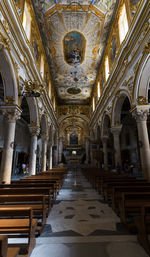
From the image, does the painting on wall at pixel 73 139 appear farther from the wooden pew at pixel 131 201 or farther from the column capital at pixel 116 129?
the wooden pew at pixel 131 201

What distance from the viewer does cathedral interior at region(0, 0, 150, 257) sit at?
243cm

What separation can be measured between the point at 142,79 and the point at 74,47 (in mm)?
9003

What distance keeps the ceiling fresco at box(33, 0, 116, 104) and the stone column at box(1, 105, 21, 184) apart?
8.32 meters

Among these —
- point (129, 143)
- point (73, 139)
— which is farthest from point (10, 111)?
point (73, 139)

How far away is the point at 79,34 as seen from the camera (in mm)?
12367

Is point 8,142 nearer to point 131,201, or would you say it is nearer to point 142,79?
point 131,201

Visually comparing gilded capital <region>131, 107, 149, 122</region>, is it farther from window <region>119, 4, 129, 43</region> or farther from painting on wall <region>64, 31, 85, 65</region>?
painting on wall <region>64, 31, 85, 65</region>

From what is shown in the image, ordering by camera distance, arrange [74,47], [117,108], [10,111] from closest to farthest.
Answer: [10,111] < [117,108] < [74,47]

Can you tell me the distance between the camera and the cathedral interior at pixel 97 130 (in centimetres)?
243

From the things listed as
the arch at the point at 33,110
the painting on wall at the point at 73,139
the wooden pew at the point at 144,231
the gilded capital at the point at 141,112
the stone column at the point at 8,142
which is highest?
the painting on wall at the point at 73,139

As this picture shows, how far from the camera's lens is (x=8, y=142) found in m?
6.88

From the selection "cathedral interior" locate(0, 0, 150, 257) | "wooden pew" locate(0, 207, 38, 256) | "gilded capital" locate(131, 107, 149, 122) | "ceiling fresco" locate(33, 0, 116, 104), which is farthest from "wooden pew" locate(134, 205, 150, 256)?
"ceiling fresco" locate(33, 0, 116, 104)

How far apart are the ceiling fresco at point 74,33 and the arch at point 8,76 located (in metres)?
6.54

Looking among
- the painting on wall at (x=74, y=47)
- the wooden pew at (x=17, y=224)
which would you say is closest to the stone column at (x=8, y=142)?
the wooden pew at (x=17, y=224)
